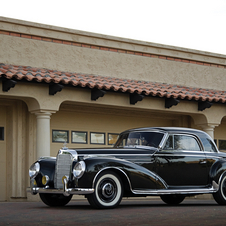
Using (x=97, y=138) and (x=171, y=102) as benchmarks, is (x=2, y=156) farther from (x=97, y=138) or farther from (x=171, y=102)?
(x=171, y=102)

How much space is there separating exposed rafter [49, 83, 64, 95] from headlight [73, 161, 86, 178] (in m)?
4.10

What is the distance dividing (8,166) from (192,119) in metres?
6.49

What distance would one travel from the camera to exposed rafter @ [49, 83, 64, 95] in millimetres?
10852

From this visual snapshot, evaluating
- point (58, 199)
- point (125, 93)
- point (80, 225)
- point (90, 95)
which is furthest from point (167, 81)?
point (80, 225)

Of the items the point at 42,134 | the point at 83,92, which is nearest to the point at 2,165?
the point at 42,134

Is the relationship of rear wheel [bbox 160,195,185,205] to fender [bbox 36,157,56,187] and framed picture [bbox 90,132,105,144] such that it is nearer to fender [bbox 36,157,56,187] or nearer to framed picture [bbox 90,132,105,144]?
fender [bbox 36,157,56,187]

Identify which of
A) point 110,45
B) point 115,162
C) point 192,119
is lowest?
point 115,162

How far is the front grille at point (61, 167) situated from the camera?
7.39 m

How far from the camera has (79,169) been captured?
7.04 metres

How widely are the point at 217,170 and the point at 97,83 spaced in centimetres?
436

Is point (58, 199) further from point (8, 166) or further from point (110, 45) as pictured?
point (110, 45)

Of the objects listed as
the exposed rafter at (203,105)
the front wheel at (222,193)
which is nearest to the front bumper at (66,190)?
the front wheel at (222,193)

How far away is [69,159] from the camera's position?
739cm

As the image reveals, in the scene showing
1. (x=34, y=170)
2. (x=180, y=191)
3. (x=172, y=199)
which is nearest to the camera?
(x=34, y=170)
